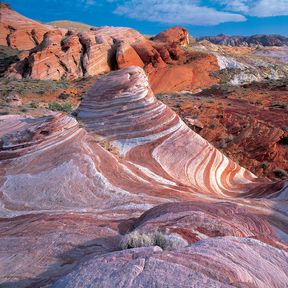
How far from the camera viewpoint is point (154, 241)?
418 centimetres

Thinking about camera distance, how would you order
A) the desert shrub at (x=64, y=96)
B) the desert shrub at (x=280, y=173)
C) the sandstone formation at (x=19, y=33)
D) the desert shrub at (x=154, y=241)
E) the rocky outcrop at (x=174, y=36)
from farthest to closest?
the sandstone formation at (x=19, y=33) < the rocky outcrop at (x=174, y=36) < the desert shrub at (x=64, y=96) < the desert shrub at (x=280, y=173) < the desert shrub at (x=154, y=241)

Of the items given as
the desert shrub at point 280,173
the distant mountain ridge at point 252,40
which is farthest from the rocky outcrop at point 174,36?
the distant mountain ridge at point 252,40

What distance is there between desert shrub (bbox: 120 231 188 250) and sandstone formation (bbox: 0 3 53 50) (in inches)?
2191

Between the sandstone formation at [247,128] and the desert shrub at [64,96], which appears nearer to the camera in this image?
the sandstone formation at [247,128]

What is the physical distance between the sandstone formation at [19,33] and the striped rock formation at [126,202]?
161 ft

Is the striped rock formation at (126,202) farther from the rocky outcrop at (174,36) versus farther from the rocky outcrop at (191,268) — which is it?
the rocky outcrop at (174,36)

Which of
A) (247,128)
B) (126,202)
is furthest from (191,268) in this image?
(247,128)

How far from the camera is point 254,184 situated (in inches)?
374

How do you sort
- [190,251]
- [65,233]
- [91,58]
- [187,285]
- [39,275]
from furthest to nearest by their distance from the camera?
1. [91,58]
2. [65,233]
3. [39,275]
4. [190,251]
5. [187,285]

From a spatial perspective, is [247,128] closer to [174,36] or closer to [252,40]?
[174,36]

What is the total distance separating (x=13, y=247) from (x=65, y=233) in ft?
2.41

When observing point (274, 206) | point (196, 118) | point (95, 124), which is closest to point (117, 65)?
point (196, 118)

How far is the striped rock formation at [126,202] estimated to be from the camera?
11.3 ft

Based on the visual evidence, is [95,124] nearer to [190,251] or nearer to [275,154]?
[190,251]
